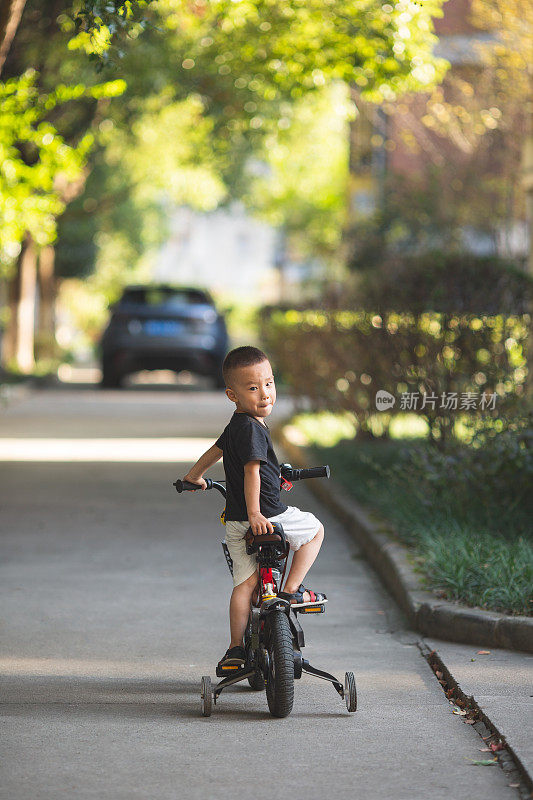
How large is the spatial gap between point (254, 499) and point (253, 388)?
0.42 meters

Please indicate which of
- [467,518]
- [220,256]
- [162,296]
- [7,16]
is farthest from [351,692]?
[220,256]

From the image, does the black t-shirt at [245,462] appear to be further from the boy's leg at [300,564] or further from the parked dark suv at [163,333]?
the parked dark suv at [163,333]

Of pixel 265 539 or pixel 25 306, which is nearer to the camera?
pixel 265 539

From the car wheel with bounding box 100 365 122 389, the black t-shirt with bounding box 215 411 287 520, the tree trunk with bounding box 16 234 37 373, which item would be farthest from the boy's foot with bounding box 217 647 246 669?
the tree trunk with bounding box 16 234 37 373

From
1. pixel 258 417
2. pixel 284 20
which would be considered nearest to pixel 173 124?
pixel 284 20

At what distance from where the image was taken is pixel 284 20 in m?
13.4

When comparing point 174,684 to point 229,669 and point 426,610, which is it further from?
point 426,610

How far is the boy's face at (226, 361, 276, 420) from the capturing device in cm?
498

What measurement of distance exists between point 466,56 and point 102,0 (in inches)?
663

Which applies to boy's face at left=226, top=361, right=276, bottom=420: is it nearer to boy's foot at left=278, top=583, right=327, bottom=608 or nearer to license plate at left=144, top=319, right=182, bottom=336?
boy's foot at left=278, top=583, right=327, bottom=608

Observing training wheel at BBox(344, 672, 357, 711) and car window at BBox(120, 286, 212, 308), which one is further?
car window at BBox(120, 286, 212, 308)

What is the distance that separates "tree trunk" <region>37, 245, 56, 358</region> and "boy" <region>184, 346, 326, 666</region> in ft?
97.1

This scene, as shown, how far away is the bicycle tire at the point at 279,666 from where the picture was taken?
15.5ft

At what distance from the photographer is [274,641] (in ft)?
15.7
